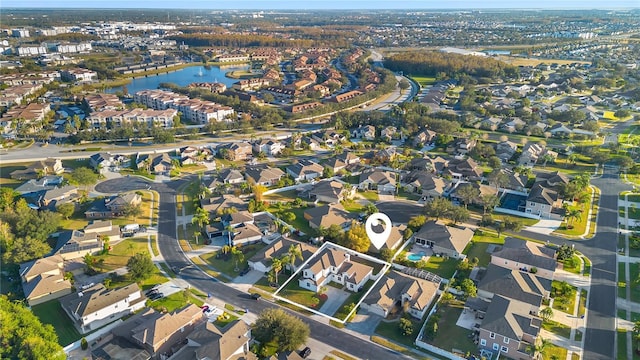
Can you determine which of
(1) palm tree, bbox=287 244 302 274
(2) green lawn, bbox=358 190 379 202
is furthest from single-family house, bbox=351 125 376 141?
(1) palm tree, bbox=287 244 302 274

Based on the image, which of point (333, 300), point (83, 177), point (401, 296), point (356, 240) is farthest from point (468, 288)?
point (83, 177)

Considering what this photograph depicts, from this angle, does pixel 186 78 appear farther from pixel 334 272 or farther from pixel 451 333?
pixel 451 333

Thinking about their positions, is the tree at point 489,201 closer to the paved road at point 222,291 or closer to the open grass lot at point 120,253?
the paved road at point 222,291

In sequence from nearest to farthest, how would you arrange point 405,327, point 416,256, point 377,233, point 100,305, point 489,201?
point 405,327 → point 100,305 → point 416,256 → point 377,233 → point 489,201

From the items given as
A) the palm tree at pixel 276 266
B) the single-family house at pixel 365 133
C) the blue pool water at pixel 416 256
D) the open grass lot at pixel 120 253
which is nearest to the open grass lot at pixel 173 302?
the palm tree at pixel 276 266

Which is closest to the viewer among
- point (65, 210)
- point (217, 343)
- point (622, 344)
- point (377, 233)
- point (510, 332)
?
point (217, 343)

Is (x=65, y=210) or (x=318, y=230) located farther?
(x=65, y=210)
